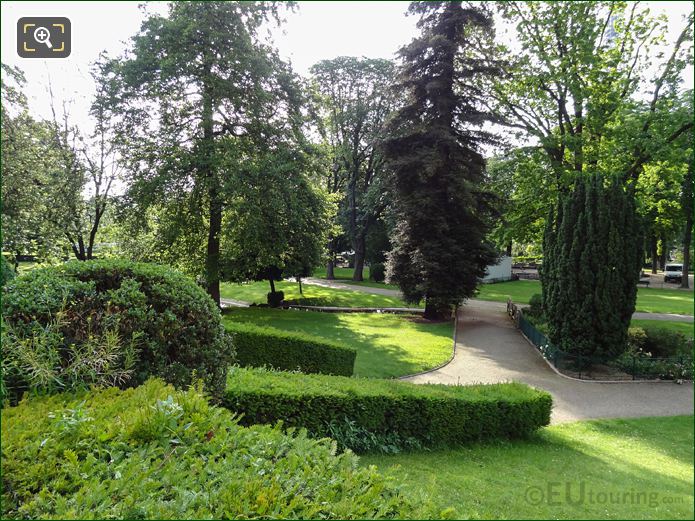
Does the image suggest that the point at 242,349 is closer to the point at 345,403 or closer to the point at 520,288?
the point at 345,403

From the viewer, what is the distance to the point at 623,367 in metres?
12.2

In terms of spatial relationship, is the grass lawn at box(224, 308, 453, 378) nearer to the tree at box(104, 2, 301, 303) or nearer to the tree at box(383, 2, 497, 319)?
the tree at box(383, 2, 497, 319)

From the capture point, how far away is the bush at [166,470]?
217cm

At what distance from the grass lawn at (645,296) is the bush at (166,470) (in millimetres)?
20227

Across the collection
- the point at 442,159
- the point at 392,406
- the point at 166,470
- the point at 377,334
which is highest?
the point at 442,159

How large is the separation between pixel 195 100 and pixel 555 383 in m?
16.7

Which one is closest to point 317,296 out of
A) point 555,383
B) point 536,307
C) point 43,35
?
point 536,307

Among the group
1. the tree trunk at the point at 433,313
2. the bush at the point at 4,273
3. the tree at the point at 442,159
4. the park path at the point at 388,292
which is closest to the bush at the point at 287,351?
the bush at the point at 4,273

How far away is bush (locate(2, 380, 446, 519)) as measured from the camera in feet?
7.11

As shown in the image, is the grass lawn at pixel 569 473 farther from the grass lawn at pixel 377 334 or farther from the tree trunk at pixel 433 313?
the tree trunk at pixel 433 313

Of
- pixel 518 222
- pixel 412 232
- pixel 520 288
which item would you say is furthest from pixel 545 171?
pixel 520 288

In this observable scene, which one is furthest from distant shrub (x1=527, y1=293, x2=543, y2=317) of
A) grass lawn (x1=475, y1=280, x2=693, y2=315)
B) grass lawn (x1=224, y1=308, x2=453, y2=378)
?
grass lawn (x1=224, y1=308, x2=453, y2=378)

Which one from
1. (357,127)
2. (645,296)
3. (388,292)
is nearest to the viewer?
(645,296)

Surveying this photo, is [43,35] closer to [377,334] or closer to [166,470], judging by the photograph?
[166,470]
